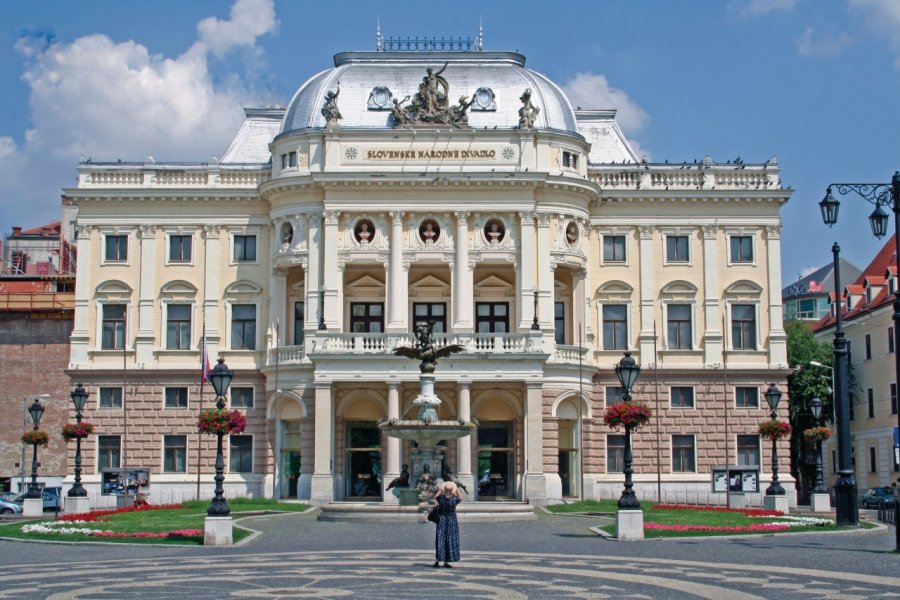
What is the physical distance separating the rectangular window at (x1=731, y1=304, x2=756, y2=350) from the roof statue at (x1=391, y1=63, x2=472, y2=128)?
16.6 metres

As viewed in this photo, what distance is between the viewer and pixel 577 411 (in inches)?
2537

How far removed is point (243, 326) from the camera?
66.8m

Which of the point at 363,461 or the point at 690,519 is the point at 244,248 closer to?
the point at 363,461

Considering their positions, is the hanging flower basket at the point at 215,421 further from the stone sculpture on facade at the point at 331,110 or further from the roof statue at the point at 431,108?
the roof statue at the point at 431,108

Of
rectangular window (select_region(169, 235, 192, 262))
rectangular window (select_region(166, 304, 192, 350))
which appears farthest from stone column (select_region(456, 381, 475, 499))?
rectangular window (select_region(169, 235, 192, 262))

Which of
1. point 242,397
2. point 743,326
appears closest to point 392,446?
point 242,397

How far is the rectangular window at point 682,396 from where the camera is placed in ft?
217

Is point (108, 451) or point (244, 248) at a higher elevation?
point (244, 248)

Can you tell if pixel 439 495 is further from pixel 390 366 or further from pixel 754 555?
pixel 390 366

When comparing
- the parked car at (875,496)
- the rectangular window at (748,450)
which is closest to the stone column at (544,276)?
the rectangular window at (748,450)

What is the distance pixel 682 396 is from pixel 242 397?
21731 mm

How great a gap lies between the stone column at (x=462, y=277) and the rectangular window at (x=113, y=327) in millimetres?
17041

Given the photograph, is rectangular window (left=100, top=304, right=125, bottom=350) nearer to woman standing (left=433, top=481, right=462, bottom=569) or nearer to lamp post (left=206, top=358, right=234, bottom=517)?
lamp post (left=206, top=358, right=234, bottom=517)

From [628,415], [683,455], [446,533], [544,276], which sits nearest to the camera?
[446,533]
